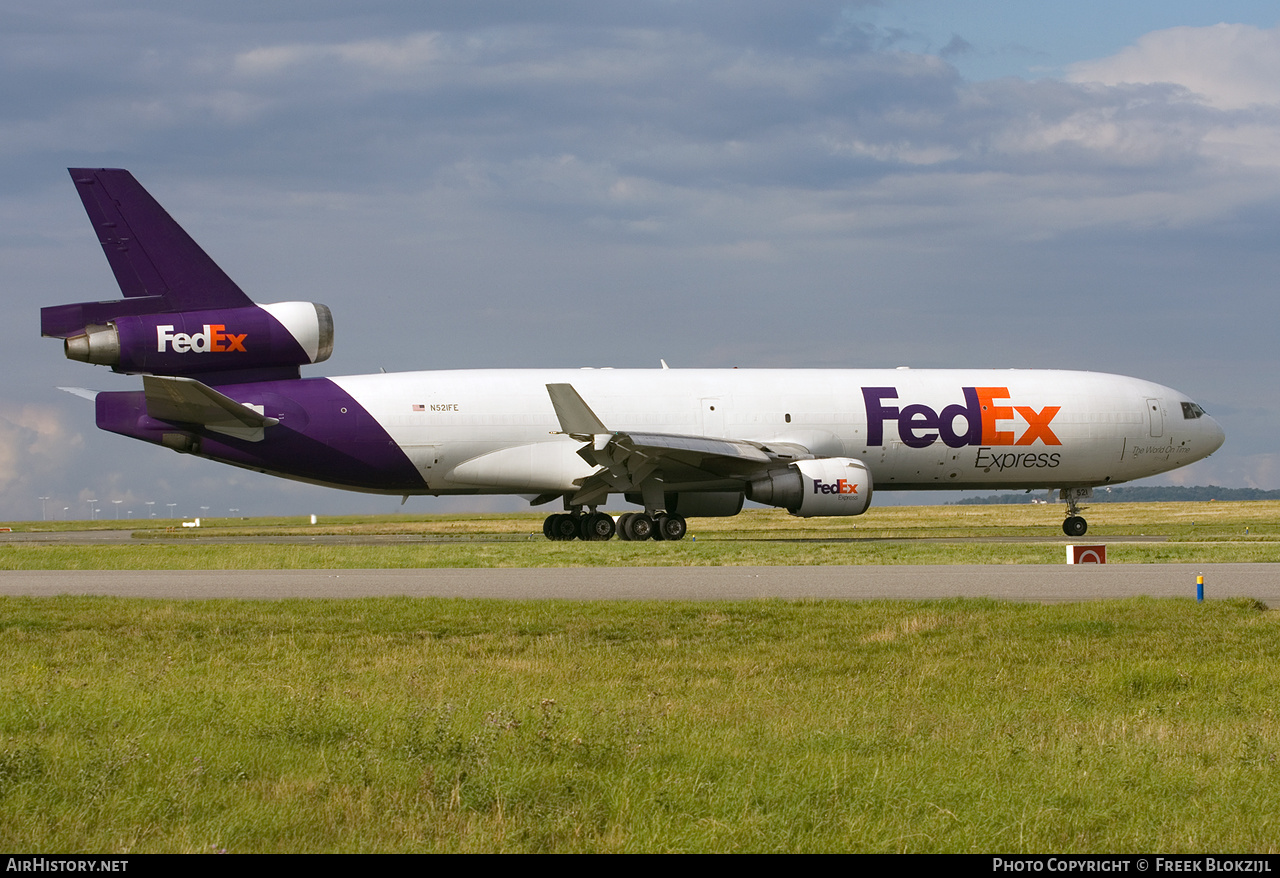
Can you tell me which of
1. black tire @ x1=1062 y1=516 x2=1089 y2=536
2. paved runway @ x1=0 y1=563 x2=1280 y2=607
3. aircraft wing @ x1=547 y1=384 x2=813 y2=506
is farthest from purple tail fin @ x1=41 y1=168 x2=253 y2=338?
black tire @ x1=1062 y1=516 x2=1089 y2=536

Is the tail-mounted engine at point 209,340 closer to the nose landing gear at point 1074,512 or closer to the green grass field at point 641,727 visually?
the green grass field at point 641,727

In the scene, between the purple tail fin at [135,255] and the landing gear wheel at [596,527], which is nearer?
the purple tail fin at [135,255]

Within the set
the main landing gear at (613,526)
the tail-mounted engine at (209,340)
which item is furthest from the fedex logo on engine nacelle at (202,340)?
the main landing gear at (613,526)

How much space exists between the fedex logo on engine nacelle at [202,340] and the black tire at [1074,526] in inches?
980

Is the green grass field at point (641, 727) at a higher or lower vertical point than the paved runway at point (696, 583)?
lower

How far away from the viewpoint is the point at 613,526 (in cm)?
3484

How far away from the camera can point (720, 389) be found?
34.8 metres

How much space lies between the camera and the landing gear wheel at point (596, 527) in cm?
3466

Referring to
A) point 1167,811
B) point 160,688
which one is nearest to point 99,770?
point 160,688

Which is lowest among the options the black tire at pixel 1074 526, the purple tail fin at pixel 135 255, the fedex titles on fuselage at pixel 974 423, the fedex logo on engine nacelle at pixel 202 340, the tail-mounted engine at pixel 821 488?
the black tire at pixel 1074 526

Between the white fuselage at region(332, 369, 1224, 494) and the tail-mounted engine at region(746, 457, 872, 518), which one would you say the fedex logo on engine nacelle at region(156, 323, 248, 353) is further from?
the tail-mounted engine at region(746, 457, 872, 518)

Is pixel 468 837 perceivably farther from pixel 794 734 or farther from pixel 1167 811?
pixel 1167 811

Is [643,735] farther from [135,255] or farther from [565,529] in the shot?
[135,255]
